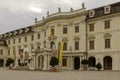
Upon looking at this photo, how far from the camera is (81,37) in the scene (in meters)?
49.8

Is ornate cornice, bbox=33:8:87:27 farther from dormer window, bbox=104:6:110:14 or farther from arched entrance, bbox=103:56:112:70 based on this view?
arched entrance, bbox=103:56:112:70

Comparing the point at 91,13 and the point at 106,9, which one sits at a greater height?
the point at 106,9

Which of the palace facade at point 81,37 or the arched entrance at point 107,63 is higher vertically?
the palace facade at point 81,37

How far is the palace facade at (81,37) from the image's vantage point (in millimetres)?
44625

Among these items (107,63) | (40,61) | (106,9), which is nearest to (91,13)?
(106,9)

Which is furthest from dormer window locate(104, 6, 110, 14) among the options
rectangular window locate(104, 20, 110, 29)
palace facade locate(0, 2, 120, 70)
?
rectangular window locate(104, 20, 110, 29)

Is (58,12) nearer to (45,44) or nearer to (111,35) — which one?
(45,44)

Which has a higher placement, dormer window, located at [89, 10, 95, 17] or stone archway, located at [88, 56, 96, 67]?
dormer window, located at [89, 10, 95, 17]

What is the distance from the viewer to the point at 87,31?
4941cm

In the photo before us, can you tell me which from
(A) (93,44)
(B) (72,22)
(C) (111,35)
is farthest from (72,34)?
(C) (111,35)

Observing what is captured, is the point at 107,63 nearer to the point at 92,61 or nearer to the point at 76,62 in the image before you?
the point at 92,61

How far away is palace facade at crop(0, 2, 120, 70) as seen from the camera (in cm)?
4462

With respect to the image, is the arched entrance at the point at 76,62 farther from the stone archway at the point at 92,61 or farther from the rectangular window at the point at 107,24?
the rectangular window at the point at 107,24
